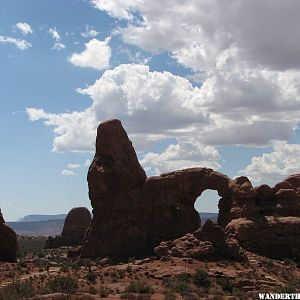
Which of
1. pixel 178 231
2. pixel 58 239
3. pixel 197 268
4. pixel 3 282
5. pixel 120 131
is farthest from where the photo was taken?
pixel 58 239

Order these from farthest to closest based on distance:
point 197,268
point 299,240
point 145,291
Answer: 1. point 299,240
2. point 197,268
3. point 145,291

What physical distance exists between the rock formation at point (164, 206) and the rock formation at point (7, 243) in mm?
9770

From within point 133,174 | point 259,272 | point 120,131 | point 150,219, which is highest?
point 120,131

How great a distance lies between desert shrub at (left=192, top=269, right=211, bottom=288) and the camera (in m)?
28.0

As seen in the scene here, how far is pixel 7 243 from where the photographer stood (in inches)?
1449

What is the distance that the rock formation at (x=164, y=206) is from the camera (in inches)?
1558

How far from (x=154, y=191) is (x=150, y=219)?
252 centimetres

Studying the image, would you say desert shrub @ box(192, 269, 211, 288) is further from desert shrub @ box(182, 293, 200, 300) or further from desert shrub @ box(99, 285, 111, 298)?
desert shrub @ box(99, 285, 111, 298)

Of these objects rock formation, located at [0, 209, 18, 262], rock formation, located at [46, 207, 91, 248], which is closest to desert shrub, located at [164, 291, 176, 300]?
rock formation, located at [0, 209, 18, 262]

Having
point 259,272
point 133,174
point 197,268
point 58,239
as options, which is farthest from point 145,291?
point 58,239

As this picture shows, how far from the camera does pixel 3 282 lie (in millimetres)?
27812

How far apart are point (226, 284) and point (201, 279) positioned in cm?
141

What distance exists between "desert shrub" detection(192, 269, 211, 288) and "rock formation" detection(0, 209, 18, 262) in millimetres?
14859

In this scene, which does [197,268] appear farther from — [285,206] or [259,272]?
[285,206]
